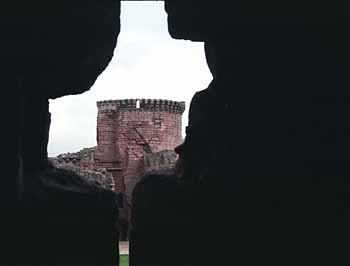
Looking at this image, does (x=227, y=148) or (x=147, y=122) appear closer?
(x=227, y=148)

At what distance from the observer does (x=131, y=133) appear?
29.7m

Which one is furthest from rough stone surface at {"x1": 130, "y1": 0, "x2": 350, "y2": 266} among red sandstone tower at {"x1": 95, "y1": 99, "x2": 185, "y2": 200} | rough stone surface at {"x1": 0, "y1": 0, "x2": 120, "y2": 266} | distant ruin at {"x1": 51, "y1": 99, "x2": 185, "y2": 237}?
red sandstone tower at {"x1": 95, "y1": 99, "x2": 185, "y2": 200}

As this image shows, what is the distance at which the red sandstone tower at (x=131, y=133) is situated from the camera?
29.3 m

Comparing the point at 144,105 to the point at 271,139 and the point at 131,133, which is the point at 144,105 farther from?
the point at 271,139

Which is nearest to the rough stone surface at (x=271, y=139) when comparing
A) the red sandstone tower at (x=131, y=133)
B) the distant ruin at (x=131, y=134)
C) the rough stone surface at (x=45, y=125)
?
the rough stone surface at (x=45, y=125)

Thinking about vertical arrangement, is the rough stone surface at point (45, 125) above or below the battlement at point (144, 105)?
below

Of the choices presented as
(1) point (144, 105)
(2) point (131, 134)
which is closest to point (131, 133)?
(2) point (131, 134)

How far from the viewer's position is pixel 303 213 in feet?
16.0

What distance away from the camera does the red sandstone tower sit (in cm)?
2931

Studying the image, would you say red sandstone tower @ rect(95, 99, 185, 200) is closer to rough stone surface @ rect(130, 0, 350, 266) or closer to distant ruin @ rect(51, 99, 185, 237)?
distant ruin @ rect(51, 99, 185, 237)

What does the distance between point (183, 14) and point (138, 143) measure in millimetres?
24396

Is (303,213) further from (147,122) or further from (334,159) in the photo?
(147,122)

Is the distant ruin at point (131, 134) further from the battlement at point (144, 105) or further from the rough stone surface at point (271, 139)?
the rough stone surface at point (271, 139)

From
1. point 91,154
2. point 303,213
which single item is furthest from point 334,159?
point 91,154
